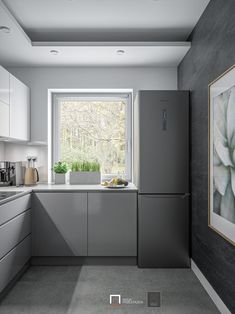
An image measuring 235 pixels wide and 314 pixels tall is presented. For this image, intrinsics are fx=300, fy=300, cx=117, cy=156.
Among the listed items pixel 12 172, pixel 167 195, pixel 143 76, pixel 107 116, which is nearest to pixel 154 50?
pixel 143 76

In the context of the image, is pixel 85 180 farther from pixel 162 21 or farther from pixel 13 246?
pixel 162 21

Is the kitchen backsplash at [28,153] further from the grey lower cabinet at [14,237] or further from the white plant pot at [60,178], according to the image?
the grey lower cabinet at [14,237]

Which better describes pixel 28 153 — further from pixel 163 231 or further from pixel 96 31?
pixel 163 231

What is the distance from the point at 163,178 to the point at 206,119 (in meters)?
0.83

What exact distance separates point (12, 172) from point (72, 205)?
93 centimetres

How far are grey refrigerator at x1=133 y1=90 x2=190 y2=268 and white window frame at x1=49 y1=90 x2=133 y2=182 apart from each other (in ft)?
3.10

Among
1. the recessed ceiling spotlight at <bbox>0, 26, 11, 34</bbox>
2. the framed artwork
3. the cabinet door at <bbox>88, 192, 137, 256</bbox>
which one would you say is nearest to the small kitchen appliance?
the cabinet door at <bbox>88, 192, 137, 256</bbox>

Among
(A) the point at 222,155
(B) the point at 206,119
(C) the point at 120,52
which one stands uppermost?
(C) the point at 120,52

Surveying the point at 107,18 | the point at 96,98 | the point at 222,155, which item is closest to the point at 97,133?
the point at 96,98

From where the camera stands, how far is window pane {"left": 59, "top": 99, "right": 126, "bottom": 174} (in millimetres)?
4164

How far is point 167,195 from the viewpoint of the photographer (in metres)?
3.18

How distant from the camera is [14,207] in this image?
2.70 meters

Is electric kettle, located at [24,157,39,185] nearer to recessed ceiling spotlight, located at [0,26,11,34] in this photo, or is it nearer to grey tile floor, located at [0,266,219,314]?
grey tile floor, located at [0,266,219,314]

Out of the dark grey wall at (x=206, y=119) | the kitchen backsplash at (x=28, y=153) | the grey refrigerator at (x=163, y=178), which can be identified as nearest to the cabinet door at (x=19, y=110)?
the kitchen backsplash at (x=28, y=153)
